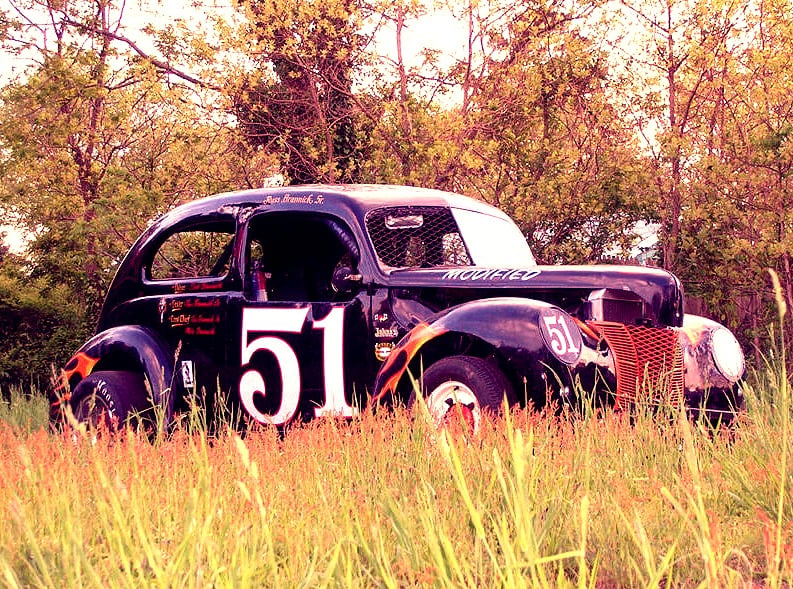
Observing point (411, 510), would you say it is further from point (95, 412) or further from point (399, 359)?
point (95, 412)

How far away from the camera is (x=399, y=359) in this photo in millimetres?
5191

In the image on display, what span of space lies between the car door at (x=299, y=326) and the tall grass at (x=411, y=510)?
1.12m

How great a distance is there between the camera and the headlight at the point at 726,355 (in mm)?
5438

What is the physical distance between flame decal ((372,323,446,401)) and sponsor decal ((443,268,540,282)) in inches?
17.3

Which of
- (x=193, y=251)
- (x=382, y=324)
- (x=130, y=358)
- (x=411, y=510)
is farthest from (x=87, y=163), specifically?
(x=411, y=510)

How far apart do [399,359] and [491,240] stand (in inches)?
72.0

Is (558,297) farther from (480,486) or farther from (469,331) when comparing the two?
(480,486)

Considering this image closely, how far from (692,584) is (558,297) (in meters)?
2.69

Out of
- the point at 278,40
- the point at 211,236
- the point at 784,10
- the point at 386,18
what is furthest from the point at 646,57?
the point at 211,236

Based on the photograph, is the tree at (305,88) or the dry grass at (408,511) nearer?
the dry grass at (408,511)

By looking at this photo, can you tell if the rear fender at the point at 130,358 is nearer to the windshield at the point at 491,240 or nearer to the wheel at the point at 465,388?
the wheel at the point at 465,388

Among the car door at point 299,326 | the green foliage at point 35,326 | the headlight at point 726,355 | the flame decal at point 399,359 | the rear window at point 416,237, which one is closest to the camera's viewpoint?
the flame decal at point 399,359

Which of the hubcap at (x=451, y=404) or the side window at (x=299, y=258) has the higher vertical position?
the side window at (x=299, y=258)

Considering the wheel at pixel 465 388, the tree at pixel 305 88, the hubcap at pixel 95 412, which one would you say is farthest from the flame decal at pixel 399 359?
the tree at pixel 305 88
